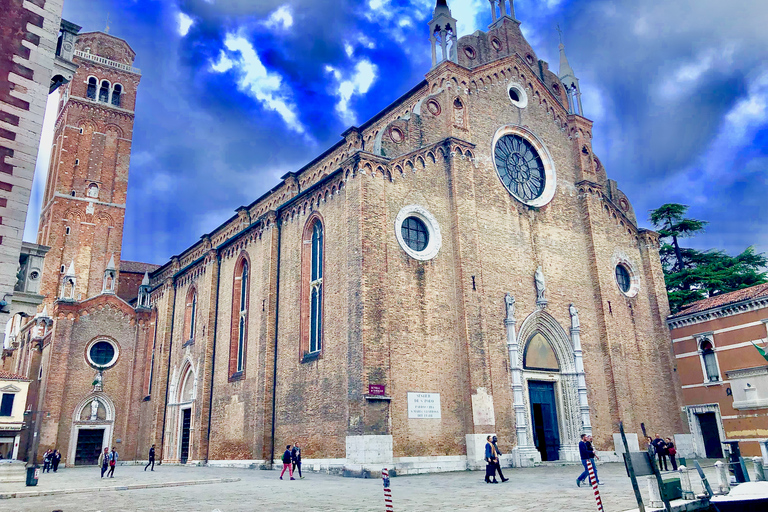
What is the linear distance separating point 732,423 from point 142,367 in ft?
105

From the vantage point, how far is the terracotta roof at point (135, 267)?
46141 millimetres

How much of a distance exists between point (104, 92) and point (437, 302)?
37944mm

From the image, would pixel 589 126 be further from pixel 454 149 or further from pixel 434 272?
pixel 434 272

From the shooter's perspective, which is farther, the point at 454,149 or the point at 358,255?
the point at 454,149

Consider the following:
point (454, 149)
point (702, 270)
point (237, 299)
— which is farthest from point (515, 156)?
point (702, 270)

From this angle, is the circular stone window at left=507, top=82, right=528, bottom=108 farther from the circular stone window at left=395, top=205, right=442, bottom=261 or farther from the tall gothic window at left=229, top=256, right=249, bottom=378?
the tall gothic window at left=229, top=256, right=249, bottom=378

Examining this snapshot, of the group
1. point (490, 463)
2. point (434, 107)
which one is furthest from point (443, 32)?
point (490, 463)

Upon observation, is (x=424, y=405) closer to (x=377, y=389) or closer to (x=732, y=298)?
(x=377, y=389)

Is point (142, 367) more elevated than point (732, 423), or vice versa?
point (142, 367)

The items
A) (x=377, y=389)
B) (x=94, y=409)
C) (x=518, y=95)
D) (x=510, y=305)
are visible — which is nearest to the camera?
(x=377, y=389)

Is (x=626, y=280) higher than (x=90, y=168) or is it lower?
lower

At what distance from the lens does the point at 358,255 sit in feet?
62.2

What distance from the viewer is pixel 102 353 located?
35844 mm

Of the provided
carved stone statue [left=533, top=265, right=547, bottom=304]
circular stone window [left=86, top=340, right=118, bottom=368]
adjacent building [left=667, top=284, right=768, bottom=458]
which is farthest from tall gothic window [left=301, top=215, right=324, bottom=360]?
circular stone window [left=86, top=340, right=118, bottom=368]
